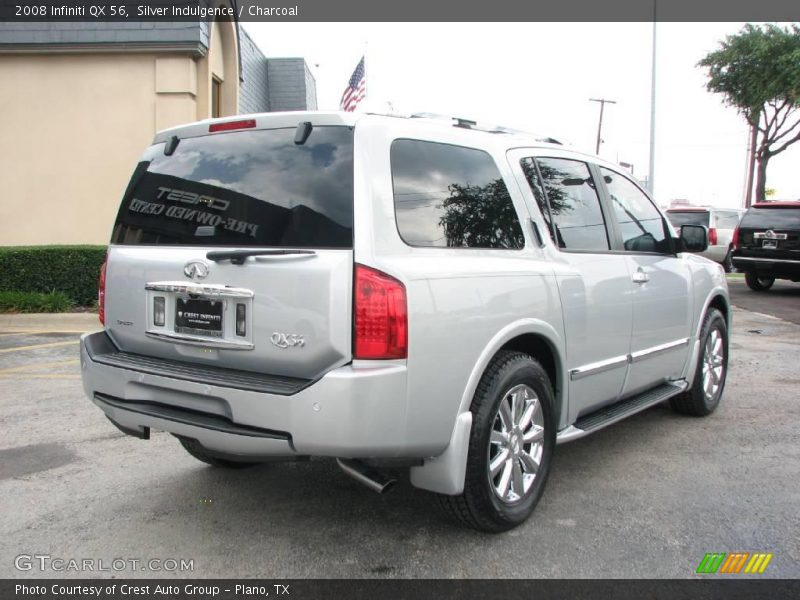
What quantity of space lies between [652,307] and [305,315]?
2.63m

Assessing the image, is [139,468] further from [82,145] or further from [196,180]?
[82,145]

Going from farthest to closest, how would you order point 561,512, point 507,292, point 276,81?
point 276,81
point 561,512
point 507,292

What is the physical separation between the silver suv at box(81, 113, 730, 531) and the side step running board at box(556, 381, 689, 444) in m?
0.04

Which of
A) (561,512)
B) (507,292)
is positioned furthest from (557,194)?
(561,512)

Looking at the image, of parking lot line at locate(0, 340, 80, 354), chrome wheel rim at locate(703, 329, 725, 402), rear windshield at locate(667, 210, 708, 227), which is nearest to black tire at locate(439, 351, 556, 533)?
chrome wheel rim at locate(703, 329, 725, 402)

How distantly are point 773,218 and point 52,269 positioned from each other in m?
13.4

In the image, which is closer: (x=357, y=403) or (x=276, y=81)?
(x=357, y=403)

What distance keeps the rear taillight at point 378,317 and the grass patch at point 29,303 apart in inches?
360

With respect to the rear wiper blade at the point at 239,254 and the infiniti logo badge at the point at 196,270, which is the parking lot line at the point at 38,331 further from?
the rear wiper blade at the point at 239,254

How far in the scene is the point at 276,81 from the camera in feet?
59.4

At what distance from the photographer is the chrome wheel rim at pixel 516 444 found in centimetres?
335

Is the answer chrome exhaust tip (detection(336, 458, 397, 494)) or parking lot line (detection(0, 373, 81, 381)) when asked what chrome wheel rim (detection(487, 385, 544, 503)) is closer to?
chrome exhaust tip (detection(336, 458, 397, 494))

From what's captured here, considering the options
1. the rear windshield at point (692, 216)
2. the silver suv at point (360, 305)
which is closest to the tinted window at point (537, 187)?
the silver suv at point (360, 305)

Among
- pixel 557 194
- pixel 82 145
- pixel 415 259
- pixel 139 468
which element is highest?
pixel 82 145
